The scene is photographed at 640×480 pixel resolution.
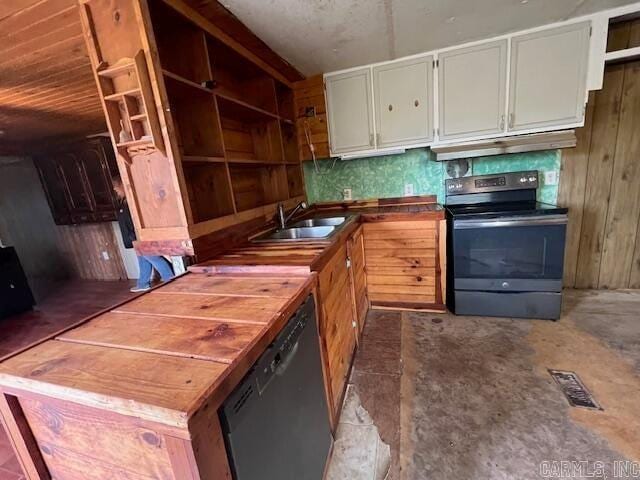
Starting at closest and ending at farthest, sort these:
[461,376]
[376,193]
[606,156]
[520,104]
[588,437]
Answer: [588,437] < [461,376] < [520,104] < [606,156] < [376,193]

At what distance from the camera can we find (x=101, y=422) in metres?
0.63

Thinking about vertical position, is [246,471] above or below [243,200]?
below

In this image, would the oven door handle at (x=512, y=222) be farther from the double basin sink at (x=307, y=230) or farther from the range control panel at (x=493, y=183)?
the double basin sink at (x=307, y=230)

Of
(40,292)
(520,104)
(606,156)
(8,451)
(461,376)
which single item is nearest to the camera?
(8,451)

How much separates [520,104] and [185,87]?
7.62ft

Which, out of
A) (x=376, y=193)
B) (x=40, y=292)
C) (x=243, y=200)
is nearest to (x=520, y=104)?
(x=376, y=193)

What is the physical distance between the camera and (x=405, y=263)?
8.10 ft

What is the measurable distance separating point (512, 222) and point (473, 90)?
3.50 feet

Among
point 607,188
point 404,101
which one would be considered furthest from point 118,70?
point 607,188

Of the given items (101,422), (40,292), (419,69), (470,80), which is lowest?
(40,292)

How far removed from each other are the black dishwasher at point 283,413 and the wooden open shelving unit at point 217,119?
0.82 metres

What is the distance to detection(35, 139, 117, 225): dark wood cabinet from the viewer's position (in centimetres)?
382

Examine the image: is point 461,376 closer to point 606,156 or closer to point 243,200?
point 243,200

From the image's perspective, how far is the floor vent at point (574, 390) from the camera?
1.50 m
